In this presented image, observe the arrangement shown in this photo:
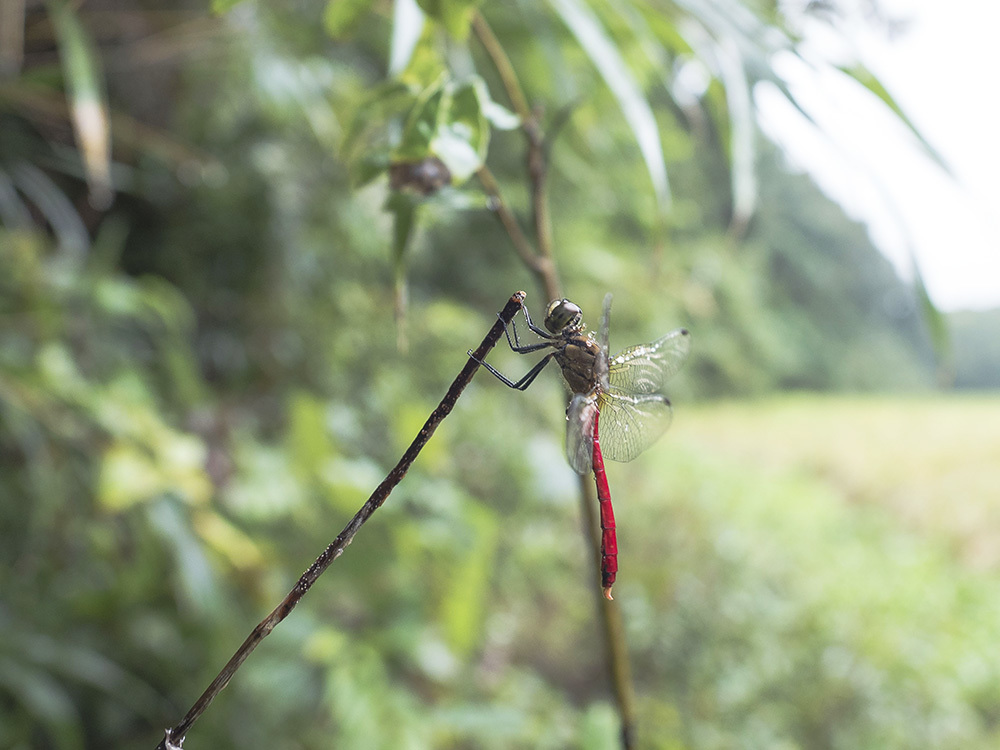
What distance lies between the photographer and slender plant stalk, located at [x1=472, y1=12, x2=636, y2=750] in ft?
0.84

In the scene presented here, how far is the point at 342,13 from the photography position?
24cm

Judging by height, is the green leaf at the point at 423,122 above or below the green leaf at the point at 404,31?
below

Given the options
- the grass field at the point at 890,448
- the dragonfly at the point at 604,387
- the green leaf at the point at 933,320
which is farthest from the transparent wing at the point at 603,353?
the grass field at the point at 890,448

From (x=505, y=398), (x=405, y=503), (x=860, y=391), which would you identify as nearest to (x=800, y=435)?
(x=860, y=391)

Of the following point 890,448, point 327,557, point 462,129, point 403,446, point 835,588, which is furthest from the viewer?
point 890,448

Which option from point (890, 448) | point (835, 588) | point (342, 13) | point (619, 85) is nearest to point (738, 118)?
point (619, 85)

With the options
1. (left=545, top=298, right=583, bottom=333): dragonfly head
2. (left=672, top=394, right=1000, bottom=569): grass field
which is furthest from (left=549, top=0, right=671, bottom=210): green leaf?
(left=672, top=394, right=1000, bottom=569): grass field

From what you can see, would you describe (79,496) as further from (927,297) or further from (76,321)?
(927,297)

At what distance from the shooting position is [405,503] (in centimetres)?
98

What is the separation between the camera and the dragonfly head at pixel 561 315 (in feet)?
0.63

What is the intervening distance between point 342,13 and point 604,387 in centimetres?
15

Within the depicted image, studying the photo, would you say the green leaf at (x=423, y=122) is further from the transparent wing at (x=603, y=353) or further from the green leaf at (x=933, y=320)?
the green leaf at (x=933, y=320)

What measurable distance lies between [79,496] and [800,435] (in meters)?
1.30

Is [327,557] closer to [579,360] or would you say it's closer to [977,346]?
[579,360]
